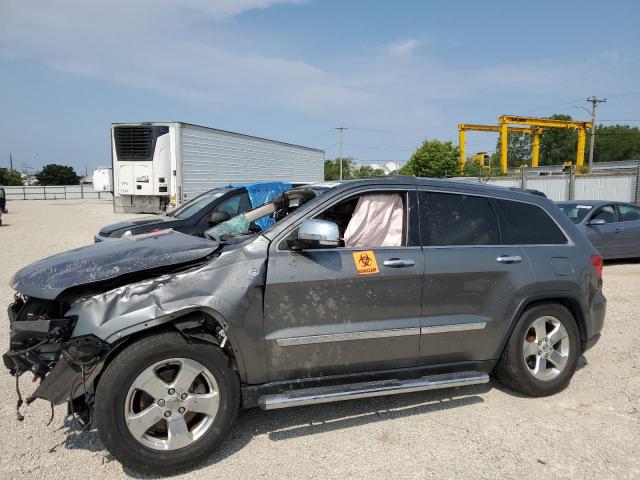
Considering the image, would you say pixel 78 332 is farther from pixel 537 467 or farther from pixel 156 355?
pixel 537 467

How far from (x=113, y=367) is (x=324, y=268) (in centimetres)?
146

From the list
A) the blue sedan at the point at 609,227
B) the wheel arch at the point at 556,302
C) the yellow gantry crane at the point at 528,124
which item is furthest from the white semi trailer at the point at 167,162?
the yellow gantry crane at the point at 528,124

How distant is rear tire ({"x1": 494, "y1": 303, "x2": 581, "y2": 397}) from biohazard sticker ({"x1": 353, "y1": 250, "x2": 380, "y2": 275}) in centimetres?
142

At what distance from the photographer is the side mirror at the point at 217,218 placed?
7.96 metres

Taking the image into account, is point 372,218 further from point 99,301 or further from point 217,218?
point 217,218

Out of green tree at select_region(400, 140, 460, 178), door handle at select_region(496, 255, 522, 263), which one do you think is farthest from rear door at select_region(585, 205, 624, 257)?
green tree at select_region(400, 140, 460, 178)

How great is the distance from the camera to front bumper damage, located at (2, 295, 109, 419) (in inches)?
112

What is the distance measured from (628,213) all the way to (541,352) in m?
8.45

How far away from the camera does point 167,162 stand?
1680 centimetres

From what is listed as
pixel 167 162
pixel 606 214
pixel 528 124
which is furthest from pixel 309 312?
pixel 528 124

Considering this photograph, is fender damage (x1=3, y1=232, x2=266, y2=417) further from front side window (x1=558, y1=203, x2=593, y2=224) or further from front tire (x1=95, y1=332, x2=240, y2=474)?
front side window (x1=558, y1=203, x2=593, y2=224)

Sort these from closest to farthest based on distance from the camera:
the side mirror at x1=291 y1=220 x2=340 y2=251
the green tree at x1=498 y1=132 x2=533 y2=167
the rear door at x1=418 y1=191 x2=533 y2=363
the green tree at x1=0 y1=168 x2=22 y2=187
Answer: the side mirror at x1=291 y1=220 x2=340 y2=251 → the rear door at x1=418 y1=191 x2=533 y2=363 → the green tree at x1=0 y1=168 x2=22 y2=187 → the green tree at x1=498 y1=132 x2=533 y2=167

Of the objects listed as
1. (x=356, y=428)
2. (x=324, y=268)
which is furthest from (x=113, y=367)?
(x=356, y=428)

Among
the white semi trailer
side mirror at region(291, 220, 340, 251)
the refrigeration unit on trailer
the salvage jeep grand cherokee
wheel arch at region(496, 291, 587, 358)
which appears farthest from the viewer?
the refrigeration unit on trailer
